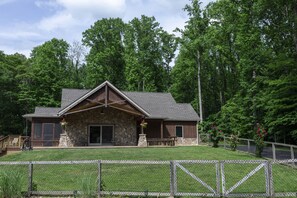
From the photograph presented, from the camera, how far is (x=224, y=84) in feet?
154

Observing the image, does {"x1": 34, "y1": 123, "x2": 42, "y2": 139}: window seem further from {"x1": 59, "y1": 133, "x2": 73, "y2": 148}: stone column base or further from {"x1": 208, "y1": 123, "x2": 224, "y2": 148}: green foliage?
{"x1": 208, "y1": 123, "x2": 224, "y2": 148}: green foliage

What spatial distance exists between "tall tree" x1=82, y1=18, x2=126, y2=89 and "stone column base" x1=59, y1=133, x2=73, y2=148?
24649 mm

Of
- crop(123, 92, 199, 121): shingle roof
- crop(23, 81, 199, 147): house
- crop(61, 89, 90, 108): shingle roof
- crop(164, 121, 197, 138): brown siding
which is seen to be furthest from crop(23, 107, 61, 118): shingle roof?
crop(164, 121, 197, 138): brown siding

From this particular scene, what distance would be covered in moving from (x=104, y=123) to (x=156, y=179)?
16.0m

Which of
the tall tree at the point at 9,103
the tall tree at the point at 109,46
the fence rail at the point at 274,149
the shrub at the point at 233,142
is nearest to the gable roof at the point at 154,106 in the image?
the fence rail at the point at 274,149

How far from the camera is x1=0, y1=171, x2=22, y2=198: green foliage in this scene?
26.0 ft

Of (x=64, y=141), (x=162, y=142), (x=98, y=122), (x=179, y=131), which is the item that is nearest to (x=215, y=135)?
(x=162, y=142)

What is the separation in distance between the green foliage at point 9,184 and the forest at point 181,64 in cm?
1856

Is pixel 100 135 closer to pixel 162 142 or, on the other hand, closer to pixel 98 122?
pixel 98 122

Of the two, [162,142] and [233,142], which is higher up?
[233,142]

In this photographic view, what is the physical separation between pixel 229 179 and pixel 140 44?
39371 millimetres

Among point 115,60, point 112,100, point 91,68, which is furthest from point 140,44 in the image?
point 112,100

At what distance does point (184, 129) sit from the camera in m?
29.7

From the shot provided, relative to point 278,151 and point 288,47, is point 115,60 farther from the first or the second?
point 278,151
